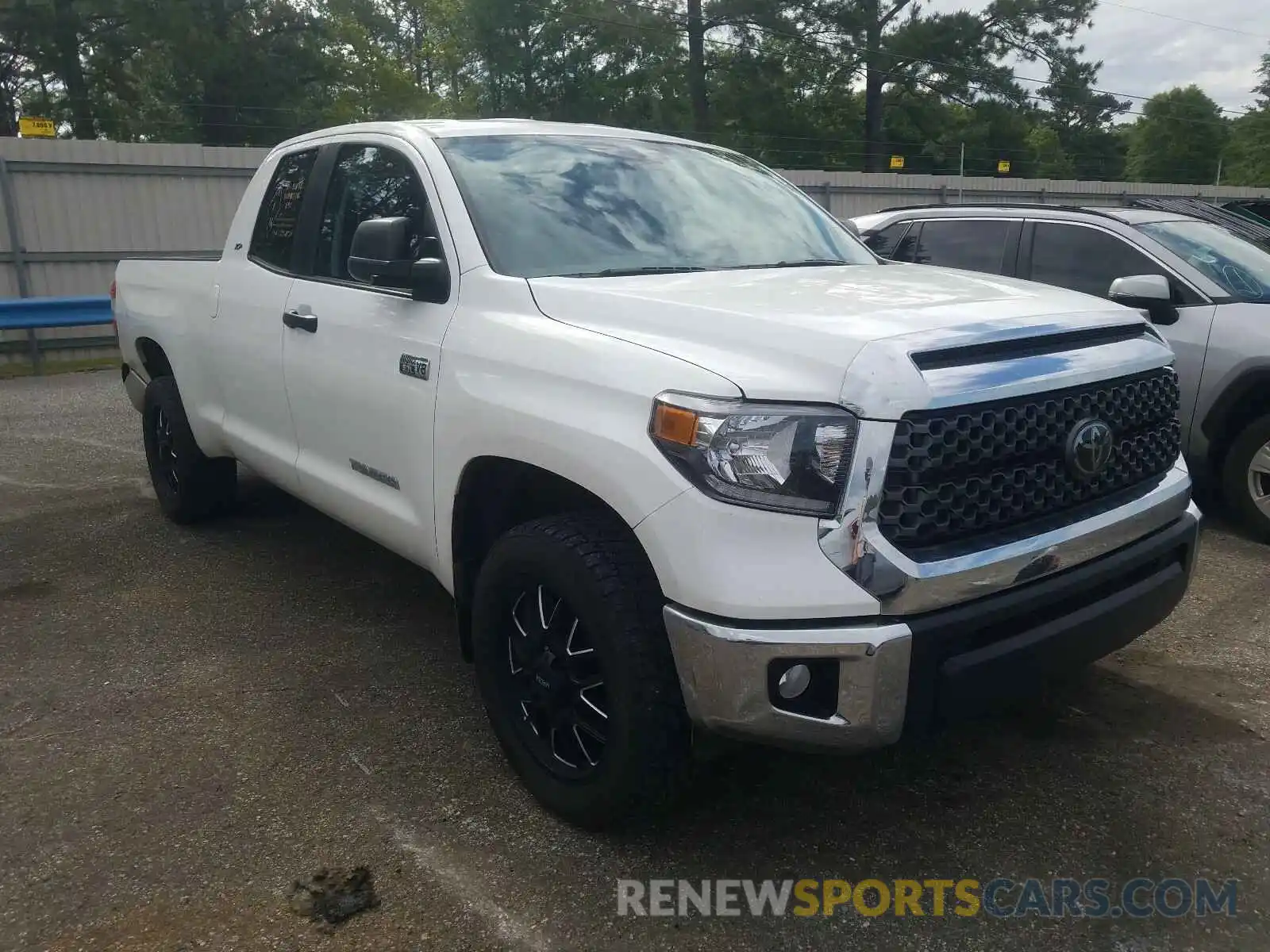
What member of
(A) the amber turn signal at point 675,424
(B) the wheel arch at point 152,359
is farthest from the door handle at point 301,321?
(A) the amber turn signal at point 675,424

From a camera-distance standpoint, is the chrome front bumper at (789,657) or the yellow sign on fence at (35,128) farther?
the yellow sign on fence at (35,128)

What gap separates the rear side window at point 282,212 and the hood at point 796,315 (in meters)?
1.73

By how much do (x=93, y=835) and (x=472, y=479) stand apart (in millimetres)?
1396

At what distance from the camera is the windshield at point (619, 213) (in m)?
3.29

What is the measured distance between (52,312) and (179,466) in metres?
7.87

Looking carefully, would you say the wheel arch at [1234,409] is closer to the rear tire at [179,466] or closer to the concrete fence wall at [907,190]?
the rear tire at [179,466]

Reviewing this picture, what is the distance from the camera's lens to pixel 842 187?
1853 centimetres

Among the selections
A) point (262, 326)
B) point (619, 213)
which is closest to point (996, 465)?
point (619, 213)

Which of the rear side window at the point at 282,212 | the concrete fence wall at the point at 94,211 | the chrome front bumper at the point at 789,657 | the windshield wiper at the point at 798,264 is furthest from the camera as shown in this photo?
the concrete fence wall at the point at 94,211

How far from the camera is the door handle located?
3.83 meters

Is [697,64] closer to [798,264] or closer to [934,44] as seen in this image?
[934,44]

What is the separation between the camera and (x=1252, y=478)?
5.36 meters

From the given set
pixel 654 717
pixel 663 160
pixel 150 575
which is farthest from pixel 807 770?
pixel 150 575

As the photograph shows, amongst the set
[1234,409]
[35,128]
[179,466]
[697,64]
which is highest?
[697,64]
